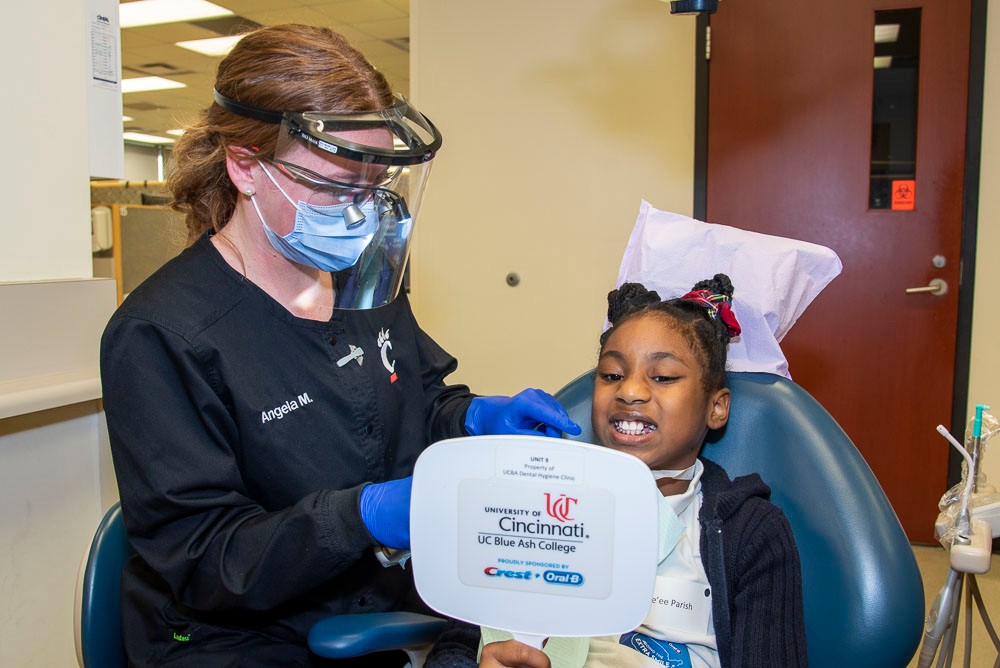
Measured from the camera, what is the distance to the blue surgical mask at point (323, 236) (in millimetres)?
1133

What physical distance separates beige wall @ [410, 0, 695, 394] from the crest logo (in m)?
2.80

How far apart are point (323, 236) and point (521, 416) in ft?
1.39

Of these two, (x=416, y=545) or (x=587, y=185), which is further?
(x=587, y=185)

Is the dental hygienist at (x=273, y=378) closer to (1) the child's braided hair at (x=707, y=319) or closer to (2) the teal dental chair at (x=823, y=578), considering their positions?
(2) the teal dental chair at (x=823, y=578)

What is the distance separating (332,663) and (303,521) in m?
0.33

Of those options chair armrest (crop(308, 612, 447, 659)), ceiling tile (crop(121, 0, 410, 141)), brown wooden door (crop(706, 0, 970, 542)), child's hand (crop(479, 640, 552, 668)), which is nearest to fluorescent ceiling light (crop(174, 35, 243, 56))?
ceiling tile (crop(121, 0, 410, 141))

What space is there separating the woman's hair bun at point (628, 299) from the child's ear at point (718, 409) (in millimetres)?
223

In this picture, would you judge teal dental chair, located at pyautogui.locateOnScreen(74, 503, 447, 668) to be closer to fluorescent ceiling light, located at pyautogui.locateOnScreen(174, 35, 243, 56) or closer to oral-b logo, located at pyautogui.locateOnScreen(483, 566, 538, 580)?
oral-b logo, located at pyautogui.locateOnScreen(483, 566, 538, 580)

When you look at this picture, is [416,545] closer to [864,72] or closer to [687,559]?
[687,559]

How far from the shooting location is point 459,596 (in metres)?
0.82

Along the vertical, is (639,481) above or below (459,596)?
above

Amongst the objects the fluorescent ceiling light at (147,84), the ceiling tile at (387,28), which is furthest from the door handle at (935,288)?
the fluorescent ceiling light at (147,84)

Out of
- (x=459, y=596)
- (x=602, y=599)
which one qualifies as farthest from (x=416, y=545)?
(x=602, y=599)

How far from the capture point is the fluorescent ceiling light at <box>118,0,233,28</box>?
5395mm
